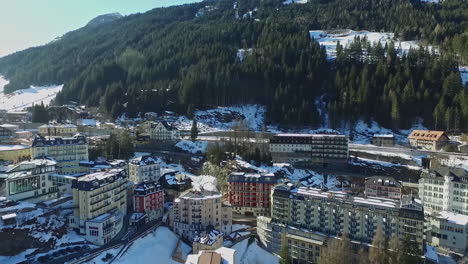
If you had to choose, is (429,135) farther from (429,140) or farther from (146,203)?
(146,203)

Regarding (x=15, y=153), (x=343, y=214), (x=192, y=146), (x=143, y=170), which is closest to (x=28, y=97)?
(x=15, y=153)

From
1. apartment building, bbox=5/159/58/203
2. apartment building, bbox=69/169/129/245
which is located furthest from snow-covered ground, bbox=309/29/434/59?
apartment building, bbox=5/159/58/203

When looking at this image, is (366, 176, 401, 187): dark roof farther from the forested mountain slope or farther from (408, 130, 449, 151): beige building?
the forested mountain slope

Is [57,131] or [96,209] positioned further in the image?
[57,131]

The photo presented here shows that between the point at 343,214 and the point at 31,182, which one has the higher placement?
the point at 31,182

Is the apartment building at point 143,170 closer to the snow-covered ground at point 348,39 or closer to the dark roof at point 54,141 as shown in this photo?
the dark roof at point 54,141

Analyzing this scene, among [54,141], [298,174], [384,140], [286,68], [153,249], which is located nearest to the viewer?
[153,249]

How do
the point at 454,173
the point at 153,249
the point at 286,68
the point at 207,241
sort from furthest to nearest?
the point at 286,68 < the point at 454,173 < the point at 153,249 < the point at 207,241

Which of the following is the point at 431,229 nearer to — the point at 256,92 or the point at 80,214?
the point at 80,214
